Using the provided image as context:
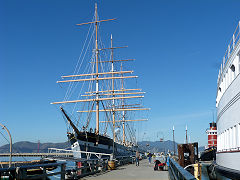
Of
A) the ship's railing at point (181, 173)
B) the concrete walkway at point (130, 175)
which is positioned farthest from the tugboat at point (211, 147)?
the ship's railing at point (181, 173)

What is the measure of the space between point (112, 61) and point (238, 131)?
69145 mm

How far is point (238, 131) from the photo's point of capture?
13781 millimetres

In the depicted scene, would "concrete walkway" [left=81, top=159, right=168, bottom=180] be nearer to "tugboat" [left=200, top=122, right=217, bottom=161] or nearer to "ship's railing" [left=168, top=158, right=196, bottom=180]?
"ship's railing" [left=168, top=158, right=196, bottom=180]

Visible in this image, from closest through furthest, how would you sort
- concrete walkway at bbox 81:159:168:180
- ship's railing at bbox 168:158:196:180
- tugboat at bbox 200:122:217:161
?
ship's railing at bbox 168:158:196:180, concrete walkway at bbox 81:159:168:180, tugboat at bbox 200:122:217:161

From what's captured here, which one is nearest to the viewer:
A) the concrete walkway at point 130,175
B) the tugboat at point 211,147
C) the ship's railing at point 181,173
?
the ship's railing at point 181,173

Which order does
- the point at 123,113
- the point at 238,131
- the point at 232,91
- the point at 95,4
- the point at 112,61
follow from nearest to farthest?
the point at 238,131, the point at 232,91, the point at 95,4, the point at 112,61, the point at 123,113

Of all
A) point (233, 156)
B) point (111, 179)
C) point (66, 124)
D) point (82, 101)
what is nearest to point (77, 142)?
point (66, 124)

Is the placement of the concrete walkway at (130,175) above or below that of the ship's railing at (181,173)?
below

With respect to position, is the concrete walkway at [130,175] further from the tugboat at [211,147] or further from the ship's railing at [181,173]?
the tugboat at [211,147]

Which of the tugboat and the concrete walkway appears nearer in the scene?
the concrete walkway

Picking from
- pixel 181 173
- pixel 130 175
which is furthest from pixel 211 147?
pixel 181 173

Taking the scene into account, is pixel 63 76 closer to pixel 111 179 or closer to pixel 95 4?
pixel 95 4

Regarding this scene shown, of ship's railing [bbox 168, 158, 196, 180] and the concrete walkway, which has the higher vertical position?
ship's railing [bbox 168, 158, 196, 180]

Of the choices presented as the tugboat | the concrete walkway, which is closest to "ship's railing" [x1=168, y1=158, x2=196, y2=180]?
the concrete walkway
